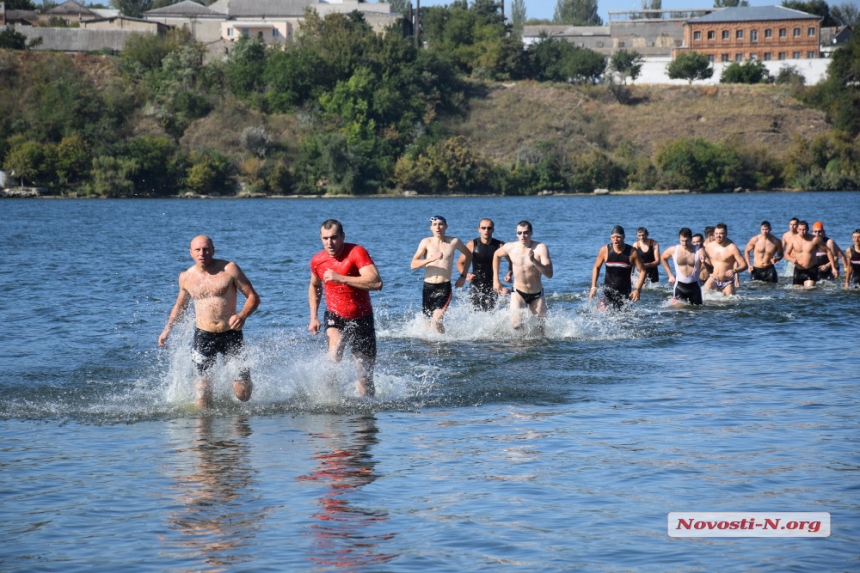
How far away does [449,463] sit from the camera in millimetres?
8766

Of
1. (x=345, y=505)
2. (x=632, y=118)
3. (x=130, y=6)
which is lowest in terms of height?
(x=345, y=505)

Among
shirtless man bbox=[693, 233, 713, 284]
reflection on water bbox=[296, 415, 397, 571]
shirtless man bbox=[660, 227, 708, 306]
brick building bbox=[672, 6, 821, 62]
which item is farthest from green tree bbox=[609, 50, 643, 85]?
Result: reflection on water bbox=[296, 415, 397, 571]

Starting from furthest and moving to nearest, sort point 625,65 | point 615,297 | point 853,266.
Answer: point 625,65
point 853,266
point 615,297

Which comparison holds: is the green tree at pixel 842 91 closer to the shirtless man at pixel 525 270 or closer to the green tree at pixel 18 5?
the shirtless man at pixel 525 270

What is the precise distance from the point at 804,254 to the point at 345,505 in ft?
52.3

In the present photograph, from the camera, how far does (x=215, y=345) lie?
10234 mm

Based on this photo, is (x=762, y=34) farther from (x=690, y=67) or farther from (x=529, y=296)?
(x=529, y=296)

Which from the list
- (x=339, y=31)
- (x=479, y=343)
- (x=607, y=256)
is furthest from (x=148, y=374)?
(x=339, y=31)

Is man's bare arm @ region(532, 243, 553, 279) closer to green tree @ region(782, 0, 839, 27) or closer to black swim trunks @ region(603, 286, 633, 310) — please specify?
black swim trunks @ region(603, 286, 633, 310)

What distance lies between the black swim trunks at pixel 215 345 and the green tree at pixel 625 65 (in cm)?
9201

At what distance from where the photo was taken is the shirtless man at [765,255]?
21.8 metres

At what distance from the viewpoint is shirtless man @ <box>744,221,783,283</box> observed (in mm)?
21797

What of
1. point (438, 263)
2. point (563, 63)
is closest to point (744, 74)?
point (563, 63)

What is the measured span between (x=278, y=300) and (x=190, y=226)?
1046 inches
